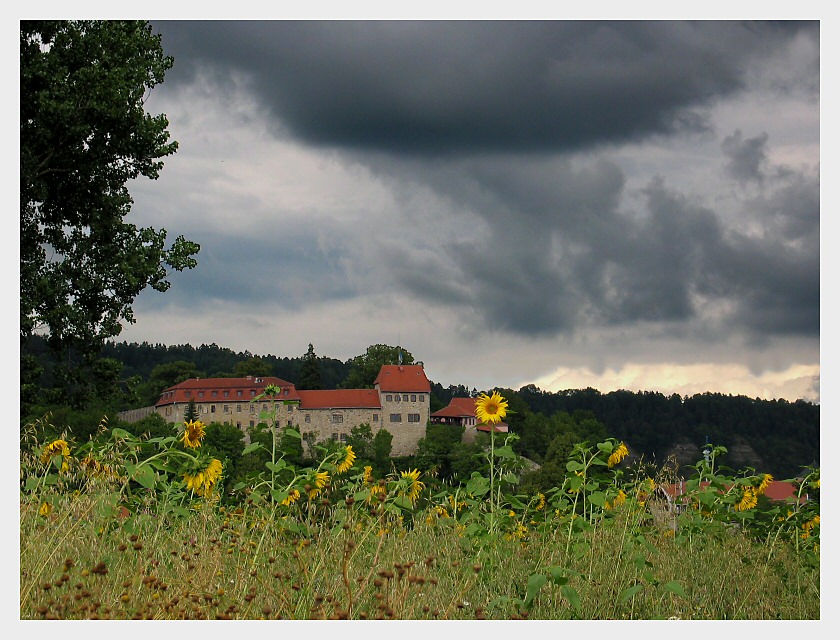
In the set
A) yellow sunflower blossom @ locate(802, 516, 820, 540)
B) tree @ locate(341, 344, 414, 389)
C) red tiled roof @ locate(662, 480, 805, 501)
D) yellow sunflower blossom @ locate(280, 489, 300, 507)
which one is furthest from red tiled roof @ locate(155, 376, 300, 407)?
yellow sunflower blossom @ locate(802, 516, 820, 540)

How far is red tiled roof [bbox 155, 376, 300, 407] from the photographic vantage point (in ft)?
32.0

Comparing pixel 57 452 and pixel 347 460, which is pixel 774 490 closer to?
pixel 347 460

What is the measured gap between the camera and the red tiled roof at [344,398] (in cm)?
1018

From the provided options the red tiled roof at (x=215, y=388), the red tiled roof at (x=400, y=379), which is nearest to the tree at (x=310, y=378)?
the red tiled roof at (x=215, y=388)

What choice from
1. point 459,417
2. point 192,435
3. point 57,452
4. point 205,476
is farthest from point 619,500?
point 459,417

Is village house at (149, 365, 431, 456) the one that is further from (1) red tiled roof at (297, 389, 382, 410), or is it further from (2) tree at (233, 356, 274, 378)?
(2) tree at (233, 356, 274, 378)

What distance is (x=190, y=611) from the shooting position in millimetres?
3488

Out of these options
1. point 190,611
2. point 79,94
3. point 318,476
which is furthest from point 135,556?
point 79,94

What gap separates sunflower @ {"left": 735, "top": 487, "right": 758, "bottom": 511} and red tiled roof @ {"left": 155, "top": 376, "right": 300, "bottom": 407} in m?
5.35

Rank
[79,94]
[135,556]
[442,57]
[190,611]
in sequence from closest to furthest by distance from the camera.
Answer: [190,611] → [135,556] → [442,57] → [79,94]

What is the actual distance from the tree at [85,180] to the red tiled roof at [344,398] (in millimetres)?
2559

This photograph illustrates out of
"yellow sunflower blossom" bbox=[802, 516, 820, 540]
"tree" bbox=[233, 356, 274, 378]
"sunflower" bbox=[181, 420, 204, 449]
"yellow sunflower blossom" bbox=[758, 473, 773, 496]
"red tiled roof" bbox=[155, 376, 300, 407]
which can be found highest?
"tree" bbox=[233, 356, 274, 378]
